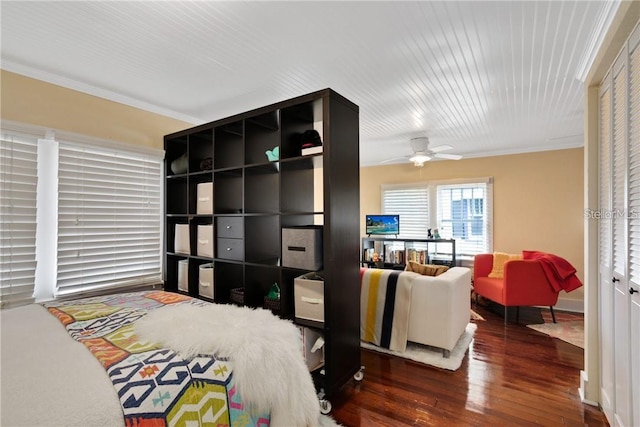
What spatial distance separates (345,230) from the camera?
222cm

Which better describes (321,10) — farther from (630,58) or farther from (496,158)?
(496,158)

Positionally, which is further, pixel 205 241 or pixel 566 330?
pixel 566 330

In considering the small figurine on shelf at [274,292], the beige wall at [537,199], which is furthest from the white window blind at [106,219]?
the beige wall at [537,199]

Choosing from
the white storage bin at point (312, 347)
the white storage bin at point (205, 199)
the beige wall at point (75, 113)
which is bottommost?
the white storage bin at point (312, 347)

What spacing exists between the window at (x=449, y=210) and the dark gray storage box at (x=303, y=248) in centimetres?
409

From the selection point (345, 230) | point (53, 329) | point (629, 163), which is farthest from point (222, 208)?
point (629, 163)

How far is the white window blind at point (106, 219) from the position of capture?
2.45m

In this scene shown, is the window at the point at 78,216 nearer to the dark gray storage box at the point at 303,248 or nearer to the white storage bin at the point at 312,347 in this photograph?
the dark gray storage box at the point at 303,248

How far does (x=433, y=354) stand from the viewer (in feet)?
9.53

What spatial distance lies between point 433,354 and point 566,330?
1978 millimetres

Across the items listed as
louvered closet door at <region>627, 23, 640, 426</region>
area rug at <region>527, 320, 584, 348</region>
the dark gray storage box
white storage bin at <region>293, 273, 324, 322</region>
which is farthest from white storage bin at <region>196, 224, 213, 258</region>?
area rug at <region>527, 320, 584, 348</region>

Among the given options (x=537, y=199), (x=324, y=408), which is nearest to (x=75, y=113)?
(x=324, y=408)

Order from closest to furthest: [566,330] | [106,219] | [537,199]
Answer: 1. [106,219]
2. [566,330]
3. [537,199]

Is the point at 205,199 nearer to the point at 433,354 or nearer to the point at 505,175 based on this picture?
the point at 433,354
